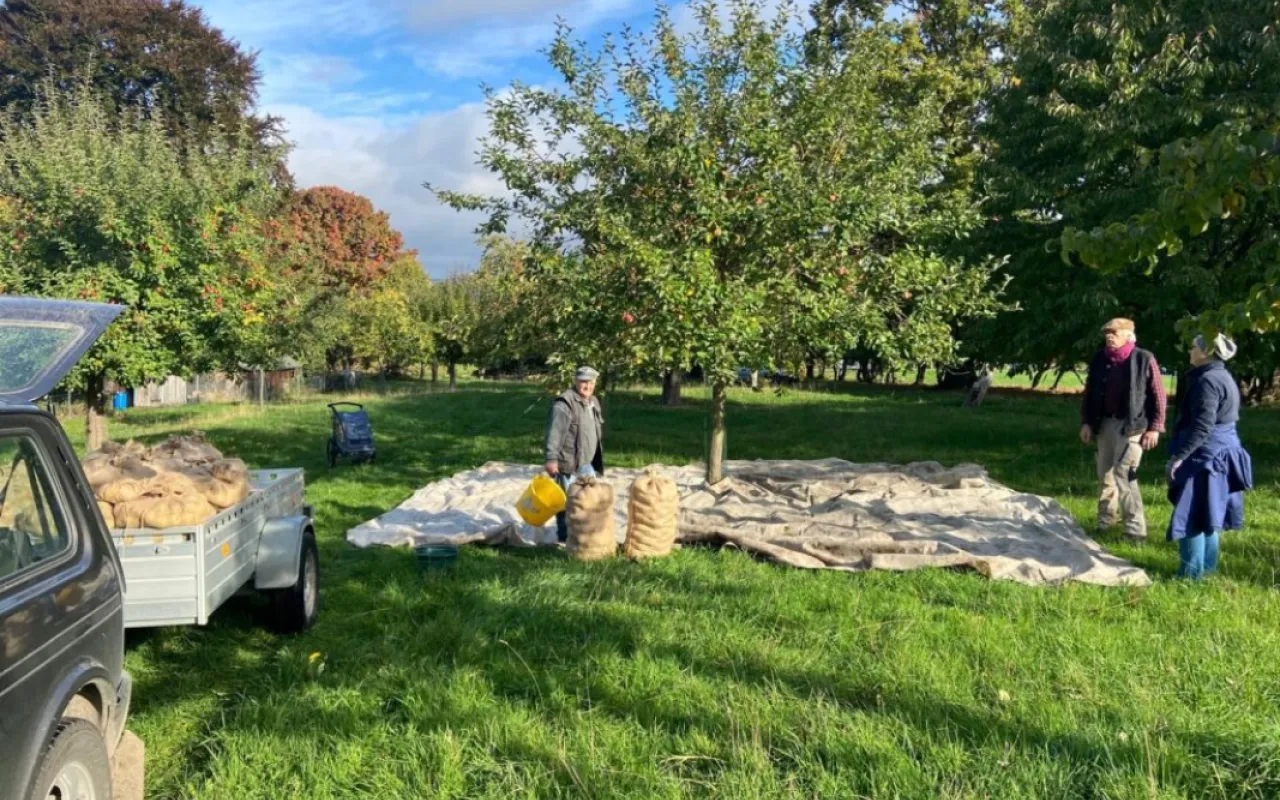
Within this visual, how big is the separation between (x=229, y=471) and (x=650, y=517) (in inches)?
128

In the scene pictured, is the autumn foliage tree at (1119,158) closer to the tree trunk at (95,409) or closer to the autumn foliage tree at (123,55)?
the tree trunk at (95,409)

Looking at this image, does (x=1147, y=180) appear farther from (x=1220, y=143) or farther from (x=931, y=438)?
(x=1220, y=143)

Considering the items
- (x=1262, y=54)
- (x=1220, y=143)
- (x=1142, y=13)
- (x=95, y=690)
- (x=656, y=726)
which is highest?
(x=1142, y=13)

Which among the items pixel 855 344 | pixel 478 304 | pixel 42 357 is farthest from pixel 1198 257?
pixel 478 304

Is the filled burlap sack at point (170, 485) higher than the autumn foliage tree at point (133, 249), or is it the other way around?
the autumn foliage tree at point (133, 249)

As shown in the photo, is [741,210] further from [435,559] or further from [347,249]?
[347,249]

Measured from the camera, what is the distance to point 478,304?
40.2 meters

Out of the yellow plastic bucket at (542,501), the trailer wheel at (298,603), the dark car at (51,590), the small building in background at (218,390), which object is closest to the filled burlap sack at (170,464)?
the trailer wheel at (298,603)

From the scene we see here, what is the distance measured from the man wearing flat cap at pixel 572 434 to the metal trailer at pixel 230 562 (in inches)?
88.2

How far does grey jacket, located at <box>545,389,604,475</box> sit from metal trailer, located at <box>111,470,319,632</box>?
224 cm

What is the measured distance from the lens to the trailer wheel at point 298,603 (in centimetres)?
564

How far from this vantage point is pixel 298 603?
5699mm

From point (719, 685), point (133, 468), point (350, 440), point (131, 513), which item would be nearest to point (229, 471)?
point (133, 468)

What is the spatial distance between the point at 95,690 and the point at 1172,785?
3.94m
